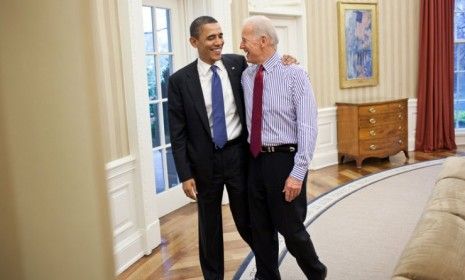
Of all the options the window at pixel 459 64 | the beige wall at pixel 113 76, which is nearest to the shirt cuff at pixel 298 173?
the beige wall at pixel 113 76

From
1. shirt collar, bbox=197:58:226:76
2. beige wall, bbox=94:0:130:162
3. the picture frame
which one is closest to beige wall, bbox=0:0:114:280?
shirt collar, bbox=197:58:226:76

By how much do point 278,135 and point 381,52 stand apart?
15.2ft

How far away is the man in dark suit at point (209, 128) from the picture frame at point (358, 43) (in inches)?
149

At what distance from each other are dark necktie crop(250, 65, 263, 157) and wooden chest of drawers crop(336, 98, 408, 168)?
355 cm

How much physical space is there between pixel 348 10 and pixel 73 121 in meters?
5.99

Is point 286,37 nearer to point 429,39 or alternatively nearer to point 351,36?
point 351,36

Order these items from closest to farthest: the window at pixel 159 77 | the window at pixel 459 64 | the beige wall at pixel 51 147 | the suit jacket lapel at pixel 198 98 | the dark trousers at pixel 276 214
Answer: the beige wall at pixel 51 147
the dark trousers at pixel 276 214
the suit jacket lapel at pixel 198 98
the window at pixel 159 77
the window at pixel 459 64

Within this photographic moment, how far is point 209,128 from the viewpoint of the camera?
230 centimetres

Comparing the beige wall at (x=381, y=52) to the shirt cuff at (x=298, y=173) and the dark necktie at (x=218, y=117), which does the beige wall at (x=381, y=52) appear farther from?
the shirt cuff at (x=298, y=173)

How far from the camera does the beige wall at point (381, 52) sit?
559 cm

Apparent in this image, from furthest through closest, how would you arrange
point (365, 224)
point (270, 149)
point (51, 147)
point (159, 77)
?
1. point (159, 77)
2. point (365, 224)
3. point (270, 149)
4. point (51, 147)

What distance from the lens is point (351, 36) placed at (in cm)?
588

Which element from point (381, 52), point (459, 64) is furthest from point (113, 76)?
point (459, 64)

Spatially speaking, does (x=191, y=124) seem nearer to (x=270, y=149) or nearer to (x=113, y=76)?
(x=270, y=149)
